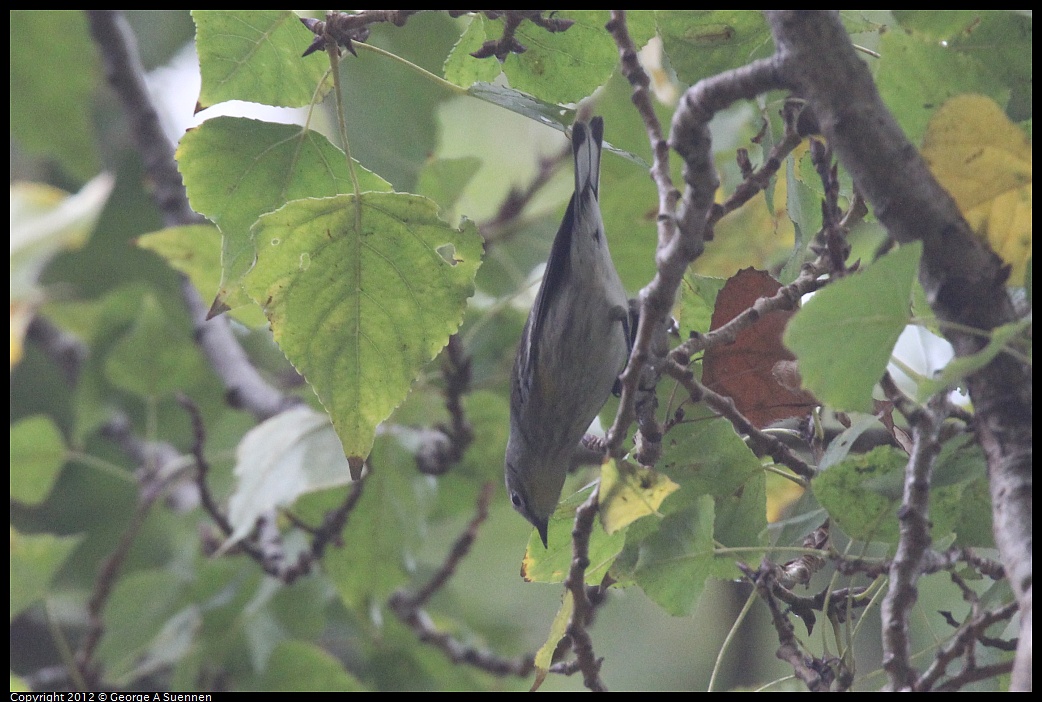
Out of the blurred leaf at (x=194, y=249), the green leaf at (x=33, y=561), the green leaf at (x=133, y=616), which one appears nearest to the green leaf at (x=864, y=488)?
the blurred leaf at (x=194, y=249)

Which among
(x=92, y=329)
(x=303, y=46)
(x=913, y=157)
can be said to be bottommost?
(x=92, y=329)

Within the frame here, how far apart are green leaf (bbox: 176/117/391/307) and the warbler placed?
68 centimetres

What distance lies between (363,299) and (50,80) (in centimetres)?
319

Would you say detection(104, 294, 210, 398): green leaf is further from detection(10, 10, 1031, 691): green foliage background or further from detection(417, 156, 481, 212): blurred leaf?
detection(417, 156, 481, 212): blurred leaf

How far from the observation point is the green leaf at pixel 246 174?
137cm

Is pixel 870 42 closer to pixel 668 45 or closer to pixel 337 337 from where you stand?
pixel 668 45

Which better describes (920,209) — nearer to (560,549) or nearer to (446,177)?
(560,549)

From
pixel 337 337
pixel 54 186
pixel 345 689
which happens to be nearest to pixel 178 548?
pixel 345 689

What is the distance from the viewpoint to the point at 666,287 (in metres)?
1.11

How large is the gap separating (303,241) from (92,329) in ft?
8.45

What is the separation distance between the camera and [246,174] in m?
1.40

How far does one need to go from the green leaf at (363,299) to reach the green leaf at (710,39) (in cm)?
42

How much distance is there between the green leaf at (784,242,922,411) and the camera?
93 cm

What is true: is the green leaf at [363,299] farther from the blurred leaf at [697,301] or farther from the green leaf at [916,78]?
the green leaf at [916,78]
